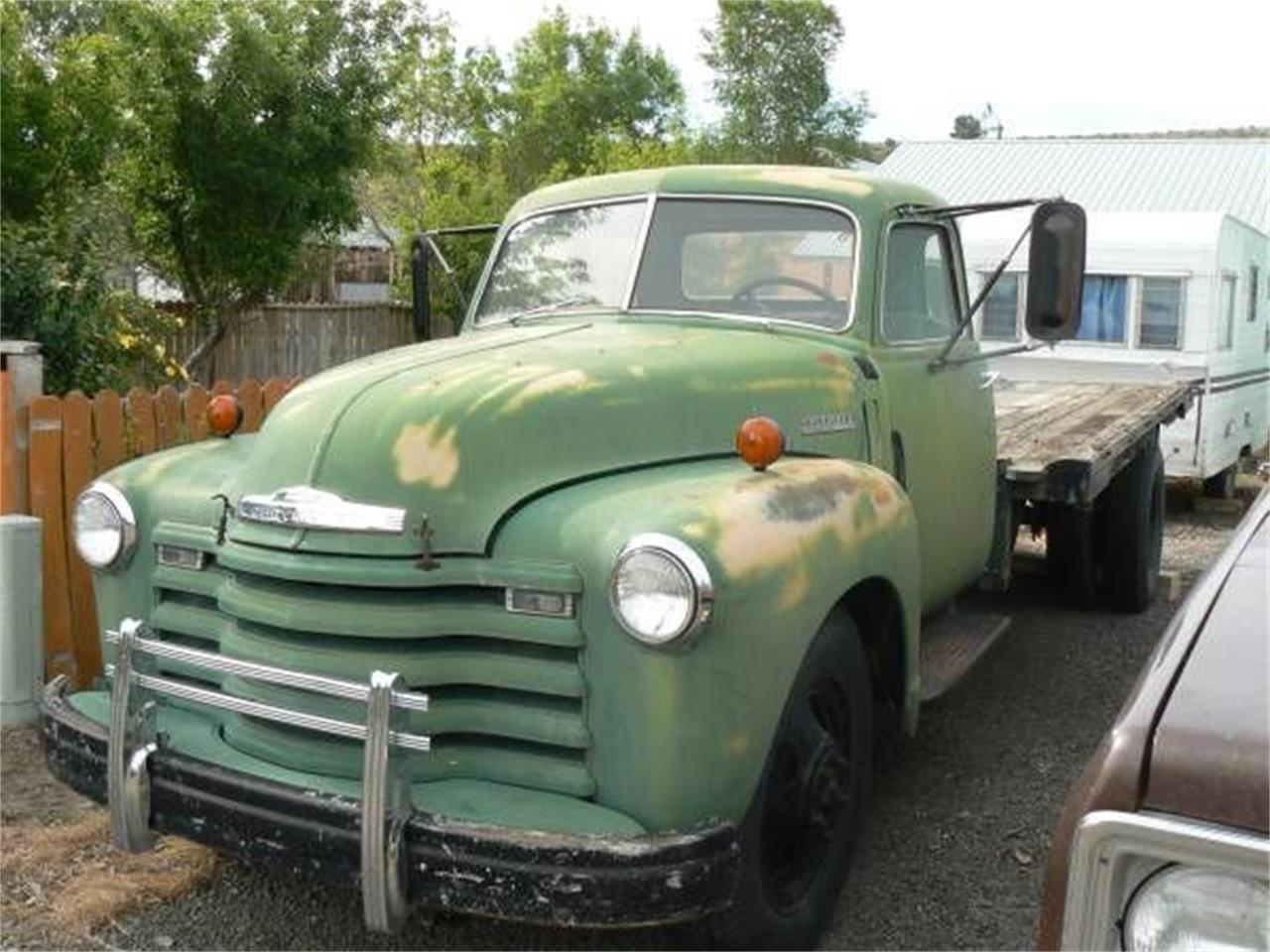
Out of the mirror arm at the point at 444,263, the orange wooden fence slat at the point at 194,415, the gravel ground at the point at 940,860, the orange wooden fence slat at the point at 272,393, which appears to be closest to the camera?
the gravel ground at the point at 940,860

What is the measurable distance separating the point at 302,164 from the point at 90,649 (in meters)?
8.71

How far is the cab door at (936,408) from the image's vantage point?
4367 millimetres

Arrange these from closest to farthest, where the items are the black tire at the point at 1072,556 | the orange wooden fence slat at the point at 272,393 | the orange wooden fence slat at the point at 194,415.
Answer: the orange wooden fence slat at the point at 194,415 → the orange wooden fence slat at the point at 272,393 → the black tire at the point at 1072,556

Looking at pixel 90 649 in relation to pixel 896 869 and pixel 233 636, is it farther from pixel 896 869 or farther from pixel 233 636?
pixel 896 869

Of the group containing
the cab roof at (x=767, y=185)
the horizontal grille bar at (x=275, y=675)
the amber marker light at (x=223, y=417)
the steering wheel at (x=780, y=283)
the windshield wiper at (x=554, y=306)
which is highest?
the cab roof at (x=767, y=185)

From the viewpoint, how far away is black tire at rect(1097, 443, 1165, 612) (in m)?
6.80

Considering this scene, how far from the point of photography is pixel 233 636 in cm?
313

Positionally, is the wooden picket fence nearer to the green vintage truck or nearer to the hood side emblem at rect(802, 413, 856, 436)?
the green vintage truck

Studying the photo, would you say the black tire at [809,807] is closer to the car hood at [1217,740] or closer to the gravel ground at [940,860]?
the gravel ground at [940,860]

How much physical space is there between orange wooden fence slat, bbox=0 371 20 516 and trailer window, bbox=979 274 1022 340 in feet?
26.0

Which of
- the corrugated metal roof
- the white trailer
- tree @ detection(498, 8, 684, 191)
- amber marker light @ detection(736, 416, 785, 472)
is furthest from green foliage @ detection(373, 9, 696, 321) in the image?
amber marker light @ detection(736, 416, 785, 472)

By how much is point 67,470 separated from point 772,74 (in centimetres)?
2402

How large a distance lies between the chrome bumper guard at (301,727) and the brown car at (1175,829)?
4.68ft

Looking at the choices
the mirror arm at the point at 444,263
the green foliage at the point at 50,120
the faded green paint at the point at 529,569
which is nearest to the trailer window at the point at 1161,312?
the mirror arm at the point at 444,263
